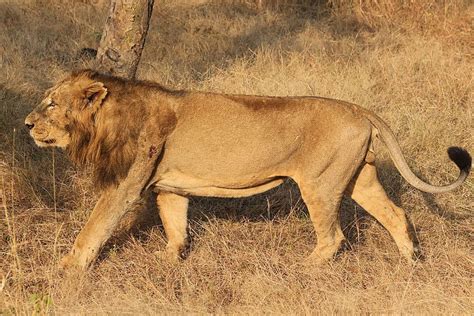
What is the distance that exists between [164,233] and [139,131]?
91 cm

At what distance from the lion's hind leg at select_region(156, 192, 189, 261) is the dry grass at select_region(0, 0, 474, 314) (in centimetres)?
11

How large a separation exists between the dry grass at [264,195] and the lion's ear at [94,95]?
72 centimetres

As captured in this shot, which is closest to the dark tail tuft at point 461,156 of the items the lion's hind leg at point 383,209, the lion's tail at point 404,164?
the lion's tail at point 404,164

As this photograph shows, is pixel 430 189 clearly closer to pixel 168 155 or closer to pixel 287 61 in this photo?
pixel 168 155

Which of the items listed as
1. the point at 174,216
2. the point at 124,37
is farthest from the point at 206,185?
the point at 124,37

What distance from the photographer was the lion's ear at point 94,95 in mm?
4238

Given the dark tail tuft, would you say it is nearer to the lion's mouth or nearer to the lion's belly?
the lion's belly

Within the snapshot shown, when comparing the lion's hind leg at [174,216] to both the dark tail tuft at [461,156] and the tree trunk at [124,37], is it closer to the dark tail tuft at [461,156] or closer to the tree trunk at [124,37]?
the tree trunk at [124,37]

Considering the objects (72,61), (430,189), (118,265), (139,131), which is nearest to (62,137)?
(139,131)

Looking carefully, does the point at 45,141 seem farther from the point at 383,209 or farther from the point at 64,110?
the point at 383,209

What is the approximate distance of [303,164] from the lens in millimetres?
4410

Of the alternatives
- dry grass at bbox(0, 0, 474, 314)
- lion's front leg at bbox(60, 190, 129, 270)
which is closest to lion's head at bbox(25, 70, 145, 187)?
lion's front leg at bbox(60, 190, 129, 270)

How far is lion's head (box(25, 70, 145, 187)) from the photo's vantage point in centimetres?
428

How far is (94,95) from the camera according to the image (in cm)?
428
